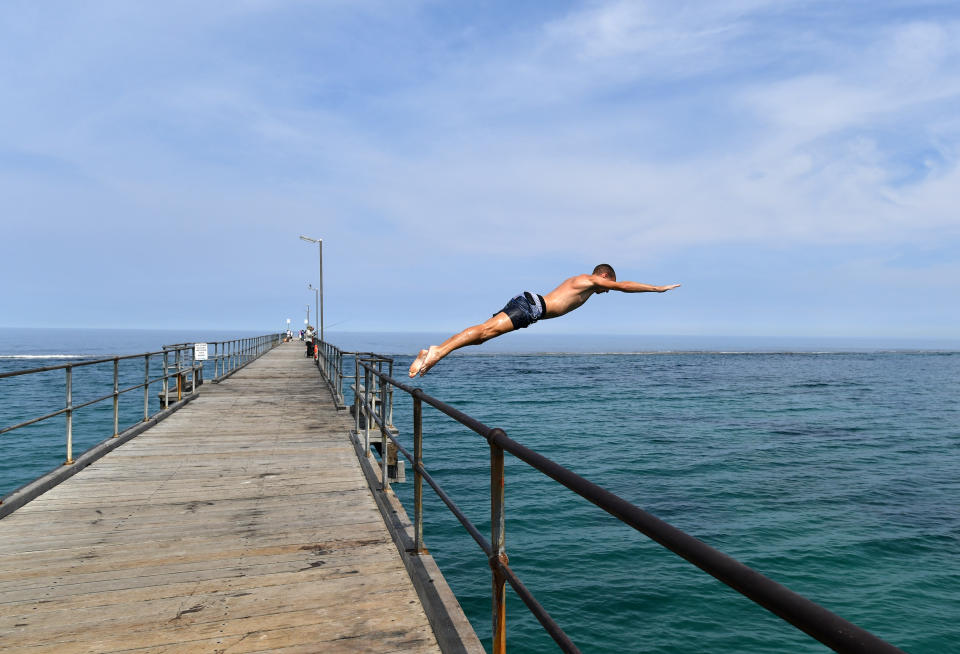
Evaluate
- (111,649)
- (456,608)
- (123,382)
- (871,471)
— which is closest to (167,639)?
(111,649)

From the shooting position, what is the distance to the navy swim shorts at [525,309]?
14.3 ft

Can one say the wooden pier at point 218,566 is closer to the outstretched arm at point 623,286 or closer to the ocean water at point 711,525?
the outstretched arm at point 623,286

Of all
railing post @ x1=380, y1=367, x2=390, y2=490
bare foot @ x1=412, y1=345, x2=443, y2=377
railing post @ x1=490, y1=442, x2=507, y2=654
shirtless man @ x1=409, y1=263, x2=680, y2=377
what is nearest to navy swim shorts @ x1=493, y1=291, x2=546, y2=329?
shirtless man @ x1=409, y1=263, x2=680, y2=377

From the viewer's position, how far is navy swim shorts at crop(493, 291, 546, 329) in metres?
4.36

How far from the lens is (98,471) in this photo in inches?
278

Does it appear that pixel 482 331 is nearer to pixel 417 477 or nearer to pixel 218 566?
pixel 417 477

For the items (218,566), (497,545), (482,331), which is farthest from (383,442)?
(497,545)

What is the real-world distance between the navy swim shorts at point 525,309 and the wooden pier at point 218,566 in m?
1.87

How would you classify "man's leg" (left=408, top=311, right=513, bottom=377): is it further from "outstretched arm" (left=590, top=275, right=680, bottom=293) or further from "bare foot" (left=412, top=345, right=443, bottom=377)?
"outstretched arm" (left=590, top=275, right=680, bottom=293)

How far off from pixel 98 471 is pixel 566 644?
7.29m

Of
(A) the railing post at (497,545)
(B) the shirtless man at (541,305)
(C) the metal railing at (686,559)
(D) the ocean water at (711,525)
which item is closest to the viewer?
(C) the metal railing at (686,559)

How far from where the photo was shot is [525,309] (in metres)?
4.42

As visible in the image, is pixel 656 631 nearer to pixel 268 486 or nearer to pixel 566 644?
pixel 268 486

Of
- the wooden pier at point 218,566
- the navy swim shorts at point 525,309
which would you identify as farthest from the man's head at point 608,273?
the wooden pier at point 218,566
